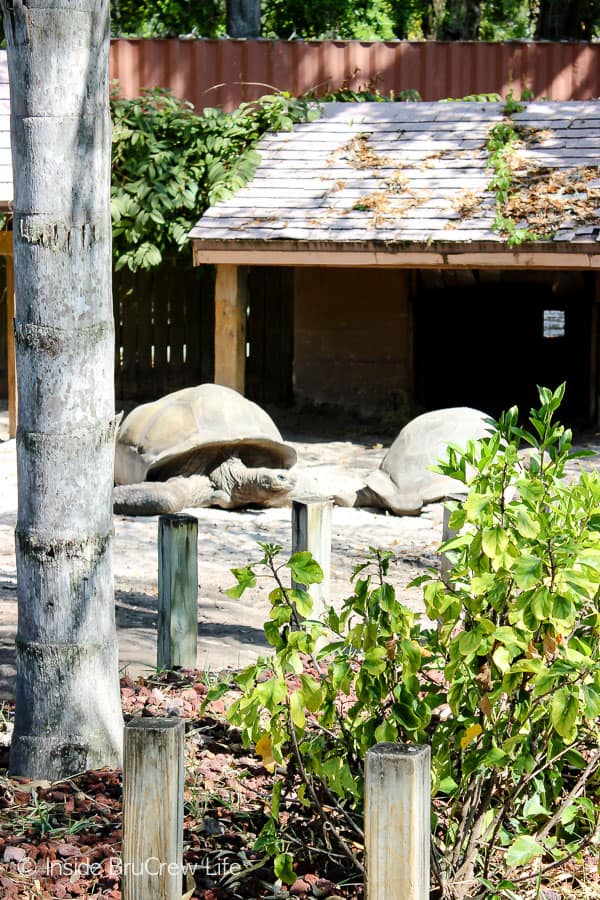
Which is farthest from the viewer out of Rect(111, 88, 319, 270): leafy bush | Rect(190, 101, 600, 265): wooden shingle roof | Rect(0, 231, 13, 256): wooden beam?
Rect(111, 88, 319, 270): leafy bush

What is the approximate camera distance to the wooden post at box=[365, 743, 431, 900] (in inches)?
79.7

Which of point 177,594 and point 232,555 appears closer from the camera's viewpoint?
point 177,594

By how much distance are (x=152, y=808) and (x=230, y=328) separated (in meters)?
9.45

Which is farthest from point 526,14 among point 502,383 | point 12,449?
point 12,449

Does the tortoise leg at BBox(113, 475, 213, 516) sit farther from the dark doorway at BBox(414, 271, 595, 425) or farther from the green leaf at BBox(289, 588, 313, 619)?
the green leaf at BBox(289, 588, 313, 619)

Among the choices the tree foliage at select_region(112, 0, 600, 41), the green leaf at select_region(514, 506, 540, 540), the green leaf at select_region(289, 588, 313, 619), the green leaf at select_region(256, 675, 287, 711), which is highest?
the tree foliage at select_region(112, 0, 600, 41)

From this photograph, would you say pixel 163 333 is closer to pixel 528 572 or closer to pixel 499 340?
pixel 499 340

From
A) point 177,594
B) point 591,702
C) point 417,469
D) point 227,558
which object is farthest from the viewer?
point 417,469

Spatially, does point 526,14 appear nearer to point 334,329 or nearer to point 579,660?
point 334,329

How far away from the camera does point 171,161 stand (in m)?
12.5

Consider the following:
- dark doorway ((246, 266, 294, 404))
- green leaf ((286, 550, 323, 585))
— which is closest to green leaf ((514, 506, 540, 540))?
green leaf ((286, 550, 323, 585))

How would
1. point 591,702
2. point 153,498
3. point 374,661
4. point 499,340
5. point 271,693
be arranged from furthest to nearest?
point 499,340 < point 153,498 < point 374,661 < point 271,693 < point 591,702

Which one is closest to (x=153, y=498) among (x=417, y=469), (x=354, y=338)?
(x=417, y=469)

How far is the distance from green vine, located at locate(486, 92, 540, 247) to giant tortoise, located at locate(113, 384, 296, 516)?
287cm
